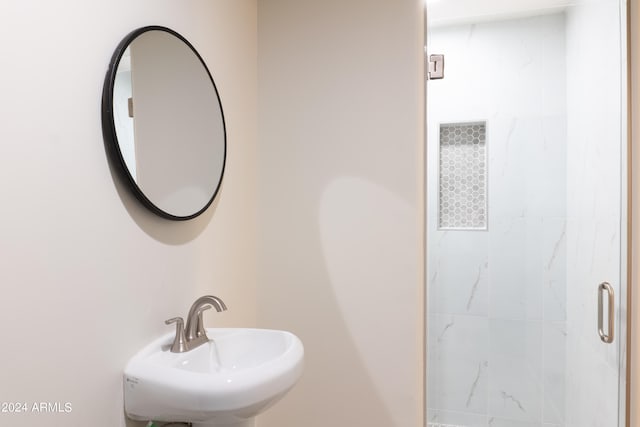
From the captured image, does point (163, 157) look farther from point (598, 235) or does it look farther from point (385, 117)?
point (598, 235)

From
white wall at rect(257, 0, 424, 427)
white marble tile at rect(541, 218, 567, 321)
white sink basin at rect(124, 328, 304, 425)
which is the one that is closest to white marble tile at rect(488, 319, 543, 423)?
white marble tile at rect(541, 218, 567, 321)

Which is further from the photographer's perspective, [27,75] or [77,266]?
[77,266]

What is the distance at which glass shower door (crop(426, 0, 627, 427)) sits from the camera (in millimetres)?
2020

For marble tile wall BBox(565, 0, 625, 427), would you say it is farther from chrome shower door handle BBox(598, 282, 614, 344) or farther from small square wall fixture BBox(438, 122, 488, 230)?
small square wall fixture BBox(438, 122, 488, 230)

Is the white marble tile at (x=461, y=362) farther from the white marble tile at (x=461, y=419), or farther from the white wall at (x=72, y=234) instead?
the white wall at (x=72, y=234)

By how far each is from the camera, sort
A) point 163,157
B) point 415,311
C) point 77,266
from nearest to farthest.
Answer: point 77,266 → point 163,157 → point 415,311

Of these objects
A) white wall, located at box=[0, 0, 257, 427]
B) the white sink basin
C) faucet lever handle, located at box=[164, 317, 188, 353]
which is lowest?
the white sink basin

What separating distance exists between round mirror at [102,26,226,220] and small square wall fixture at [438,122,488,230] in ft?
4.13

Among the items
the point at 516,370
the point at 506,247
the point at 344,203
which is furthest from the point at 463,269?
the point at 344,203

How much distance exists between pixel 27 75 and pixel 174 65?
0.48 metres

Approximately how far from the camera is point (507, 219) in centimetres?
218

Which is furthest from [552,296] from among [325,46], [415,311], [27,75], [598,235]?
[27,75]

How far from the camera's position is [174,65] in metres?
1.21

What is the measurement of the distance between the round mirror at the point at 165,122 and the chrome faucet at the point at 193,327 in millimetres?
261
